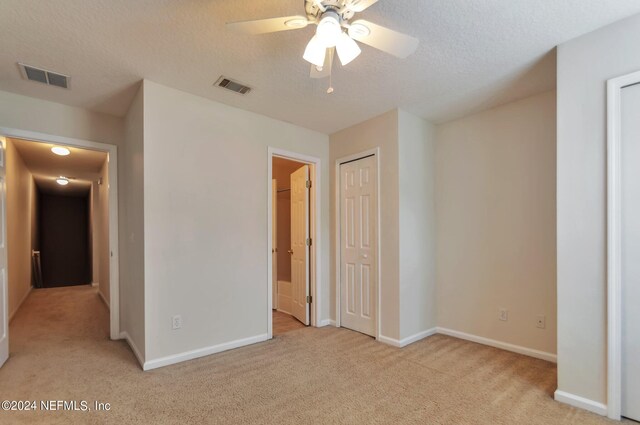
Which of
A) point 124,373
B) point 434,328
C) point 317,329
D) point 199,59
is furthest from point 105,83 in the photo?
point 434,328

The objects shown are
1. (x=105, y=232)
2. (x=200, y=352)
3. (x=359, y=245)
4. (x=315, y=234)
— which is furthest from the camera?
(x=105, y=232)

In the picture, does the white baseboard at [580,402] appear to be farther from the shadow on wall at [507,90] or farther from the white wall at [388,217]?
the shadow on wall at [507,90]

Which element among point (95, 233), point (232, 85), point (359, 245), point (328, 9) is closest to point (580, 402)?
point (359, 245)

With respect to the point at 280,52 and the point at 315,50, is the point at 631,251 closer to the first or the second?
the point at 315,50

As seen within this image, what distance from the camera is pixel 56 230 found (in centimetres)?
877

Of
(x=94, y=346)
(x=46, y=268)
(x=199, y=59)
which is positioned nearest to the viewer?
(x=199, y=59)

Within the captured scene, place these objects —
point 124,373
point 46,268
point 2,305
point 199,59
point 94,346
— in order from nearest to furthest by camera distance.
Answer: point 199,59 < point 124,373 < point 2,305 < point 94,346 < point 46,268

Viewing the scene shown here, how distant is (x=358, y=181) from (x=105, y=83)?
8.60ft

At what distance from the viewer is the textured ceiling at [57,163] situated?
440 cm

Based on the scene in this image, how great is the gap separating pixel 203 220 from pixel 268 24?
195 centimetres

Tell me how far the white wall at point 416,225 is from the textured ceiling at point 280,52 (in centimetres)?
39

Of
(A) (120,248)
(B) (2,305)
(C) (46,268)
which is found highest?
(A) (120,248)

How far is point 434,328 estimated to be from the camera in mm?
3664

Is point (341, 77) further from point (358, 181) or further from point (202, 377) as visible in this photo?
point (202, 377)
